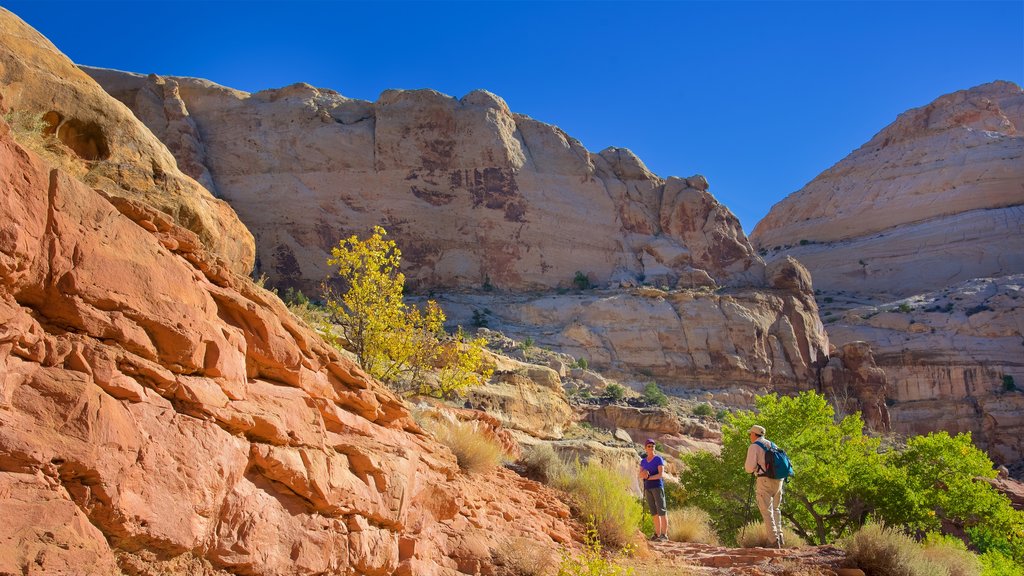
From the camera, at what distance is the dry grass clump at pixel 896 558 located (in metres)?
9.67

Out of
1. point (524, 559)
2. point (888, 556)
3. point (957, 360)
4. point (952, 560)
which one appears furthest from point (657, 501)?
point (957, 360)

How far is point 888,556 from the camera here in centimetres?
991

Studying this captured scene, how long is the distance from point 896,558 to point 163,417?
8664mm

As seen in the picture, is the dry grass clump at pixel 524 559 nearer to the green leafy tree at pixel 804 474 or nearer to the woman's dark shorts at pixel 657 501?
the woman's dark shorts at pixel 657 501

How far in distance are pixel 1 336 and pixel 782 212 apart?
109 meters

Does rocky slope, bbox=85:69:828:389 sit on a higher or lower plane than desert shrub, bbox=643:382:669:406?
higher

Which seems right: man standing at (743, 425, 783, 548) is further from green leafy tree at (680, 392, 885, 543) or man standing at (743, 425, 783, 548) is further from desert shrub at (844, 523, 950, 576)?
green leafy tree at (680, 392, 885, 543)

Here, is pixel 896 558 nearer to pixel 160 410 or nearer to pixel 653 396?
pixel 160 410

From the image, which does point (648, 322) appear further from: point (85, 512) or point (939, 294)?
point (85, 512)

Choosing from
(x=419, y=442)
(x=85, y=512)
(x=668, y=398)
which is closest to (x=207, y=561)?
(x=85, y=512)

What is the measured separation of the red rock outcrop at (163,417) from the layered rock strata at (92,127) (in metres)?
1.06

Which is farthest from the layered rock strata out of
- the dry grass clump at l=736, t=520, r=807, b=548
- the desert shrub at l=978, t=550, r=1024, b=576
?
the desert shrub at l=978, t=550, r=1024, b=576

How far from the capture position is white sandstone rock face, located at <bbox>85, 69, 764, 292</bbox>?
52438 mm

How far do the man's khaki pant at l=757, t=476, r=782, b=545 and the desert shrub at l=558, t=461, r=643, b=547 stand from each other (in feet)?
5.95
